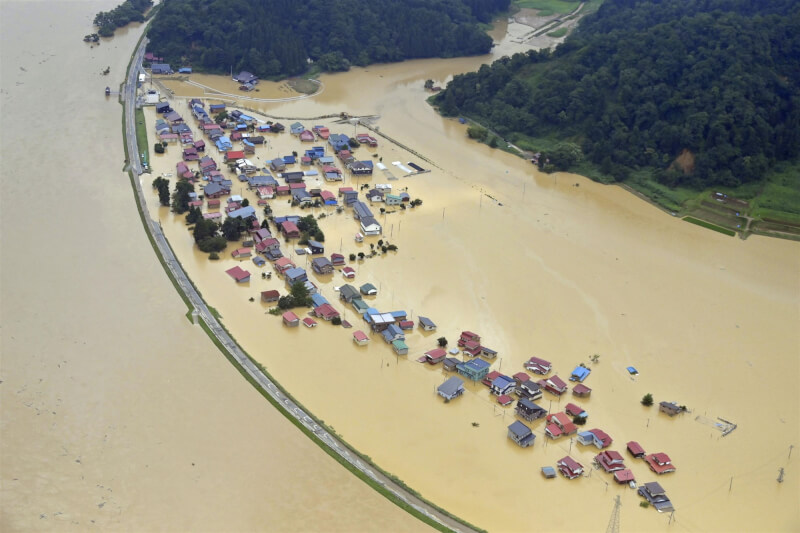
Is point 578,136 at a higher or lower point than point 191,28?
lower

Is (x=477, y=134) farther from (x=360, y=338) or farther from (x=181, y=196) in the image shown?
(x=360, y=338)

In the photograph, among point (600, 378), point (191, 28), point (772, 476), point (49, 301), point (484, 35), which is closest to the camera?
point (772, 476)

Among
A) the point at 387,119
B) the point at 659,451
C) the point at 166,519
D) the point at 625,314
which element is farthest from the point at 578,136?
the point at 166,519

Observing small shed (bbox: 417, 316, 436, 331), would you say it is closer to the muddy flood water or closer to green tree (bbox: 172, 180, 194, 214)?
the muddy flood water

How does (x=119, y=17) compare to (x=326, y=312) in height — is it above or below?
above

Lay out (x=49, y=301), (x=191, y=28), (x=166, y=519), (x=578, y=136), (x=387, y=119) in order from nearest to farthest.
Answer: (x=166, y=519), (x=49, y=301), (x=578, y=136), (x=387, y=119), (x=191, y=28)

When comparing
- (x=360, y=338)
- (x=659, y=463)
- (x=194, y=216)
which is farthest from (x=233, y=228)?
(x=659, y=463)

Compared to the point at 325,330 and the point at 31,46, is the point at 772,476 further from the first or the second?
the point at 31,46

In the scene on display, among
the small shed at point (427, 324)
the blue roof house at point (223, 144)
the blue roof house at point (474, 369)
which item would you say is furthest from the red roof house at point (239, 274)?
the blue roof house at point (223, 144)
